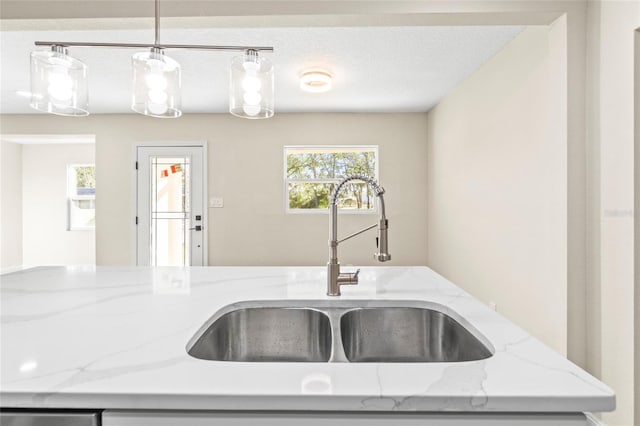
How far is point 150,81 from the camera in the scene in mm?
1280

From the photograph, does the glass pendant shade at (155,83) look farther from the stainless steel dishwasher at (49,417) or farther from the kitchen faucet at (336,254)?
the stainless steel dishwasher at (49,417)

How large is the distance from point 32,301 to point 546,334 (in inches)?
106

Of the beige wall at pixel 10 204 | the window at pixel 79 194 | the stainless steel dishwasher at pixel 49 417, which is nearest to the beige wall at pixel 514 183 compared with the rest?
the stainless steel dishwasher at pixel 49 417

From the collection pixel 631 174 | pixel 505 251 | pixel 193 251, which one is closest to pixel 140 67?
pixel 631 174

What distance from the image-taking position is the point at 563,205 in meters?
1.99

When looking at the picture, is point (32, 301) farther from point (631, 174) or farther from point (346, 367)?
point (631, 174)

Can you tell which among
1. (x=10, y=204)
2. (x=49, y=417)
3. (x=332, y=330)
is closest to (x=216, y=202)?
(x=10, y=204)

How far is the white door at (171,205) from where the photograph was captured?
195 inches

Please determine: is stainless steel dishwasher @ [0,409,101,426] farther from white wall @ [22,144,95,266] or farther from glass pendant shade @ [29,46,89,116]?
white wall @ [22,144,95,266]

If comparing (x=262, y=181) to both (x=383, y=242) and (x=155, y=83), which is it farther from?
(x=383, y=242)

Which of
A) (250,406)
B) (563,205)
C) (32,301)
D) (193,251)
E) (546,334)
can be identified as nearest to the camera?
(250,406)

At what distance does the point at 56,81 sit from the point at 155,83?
1.02 ft

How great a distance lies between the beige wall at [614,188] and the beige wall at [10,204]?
7.73 metres

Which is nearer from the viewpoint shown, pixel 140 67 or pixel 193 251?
pixel 140 67
